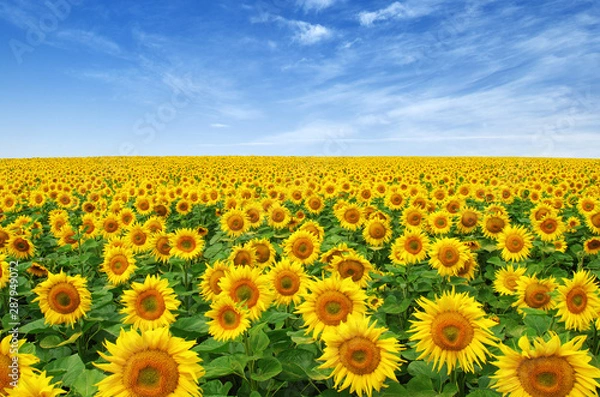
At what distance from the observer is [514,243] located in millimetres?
7203

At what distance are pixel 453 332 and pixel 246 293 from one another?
196 cm

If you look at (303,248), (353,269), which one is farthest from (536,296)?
(303,248)

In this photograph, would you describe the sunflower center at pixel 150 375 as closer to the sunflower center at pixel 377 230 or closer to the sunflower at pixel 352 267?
the sunflower at pixel 352 267

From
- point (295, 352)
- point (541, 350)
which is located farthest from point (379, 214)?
point (541, 350)

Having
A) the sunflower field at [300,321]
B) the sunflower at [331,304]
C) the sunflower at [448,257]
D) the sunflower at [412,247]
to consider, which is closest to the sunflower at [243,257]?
the sunflower field at [300,321]

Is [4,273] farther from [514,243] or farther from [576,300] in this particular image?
[514,243]

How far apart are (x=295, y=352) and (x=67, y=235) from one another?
6.73 meters

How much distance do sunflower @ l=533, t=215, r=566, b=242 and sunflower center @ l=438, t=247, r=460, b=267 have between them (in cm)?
428

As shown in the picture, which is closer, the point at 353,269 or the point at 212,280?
the point at 212,280

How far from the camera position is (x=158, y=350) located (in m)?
2.68

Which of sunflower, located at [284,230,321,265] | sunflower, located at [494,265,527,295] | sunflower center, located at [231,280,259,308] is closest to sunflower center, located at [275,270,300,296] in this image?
sunflower center, located at [231,280,259,308]

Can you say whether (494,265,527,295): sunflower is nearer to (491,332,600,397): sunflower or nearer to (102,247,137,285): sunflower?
(491,332,600,397): sunflower

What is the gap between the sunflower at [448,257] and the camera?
5.58 metres

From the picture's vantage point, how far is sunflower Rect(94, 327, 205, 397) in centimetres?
260
